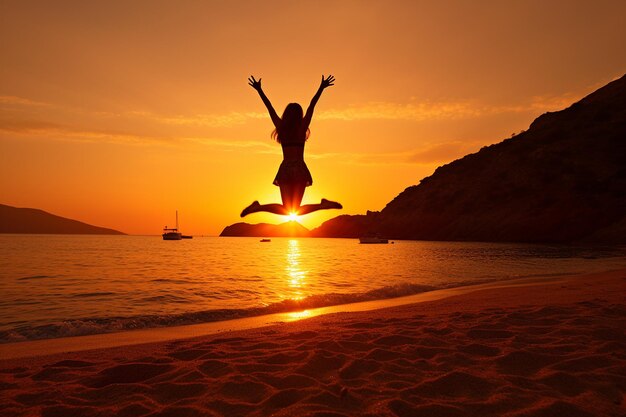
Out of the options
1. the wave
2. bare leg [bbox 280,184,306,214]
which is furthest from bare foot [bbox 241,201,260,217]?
the wave

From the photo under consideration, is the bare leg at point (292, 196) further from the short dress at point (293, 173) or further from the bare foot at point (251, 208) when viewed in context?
the bare foot at point (251, 208)

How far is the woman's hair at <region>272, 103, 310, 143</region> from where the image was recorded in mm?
5441

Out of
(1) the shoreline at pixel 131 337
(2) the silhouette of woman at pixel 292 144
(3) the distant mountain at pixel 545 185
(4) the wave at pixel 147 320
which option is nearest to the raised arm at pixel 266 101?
(2) the silhouette of woman at pixel 292 144

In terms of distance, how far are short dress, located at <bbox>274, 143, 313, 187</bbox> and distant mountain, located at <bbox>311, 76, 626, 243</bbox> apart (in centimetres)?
8733

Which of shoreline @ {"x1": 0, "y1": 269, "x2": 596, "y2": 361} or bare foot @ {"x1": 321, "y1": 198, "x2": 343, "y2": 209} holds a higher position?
bare foot @ {"x1": 321, "y1": 198, "x2": 343, "y2": 209}

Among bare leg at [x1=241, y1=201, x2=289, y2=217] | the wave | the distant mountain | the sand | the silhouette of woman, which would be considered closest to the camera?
the sand

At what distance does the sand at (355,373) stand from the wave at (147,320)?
3.09 metres

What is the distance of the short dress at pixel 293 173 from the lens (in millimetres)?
5500

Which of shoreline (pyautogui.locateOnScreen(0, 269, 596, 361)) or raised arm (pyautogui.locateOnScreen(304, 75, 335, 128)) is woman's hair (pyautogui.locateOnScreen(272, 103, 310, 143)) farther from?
shoreline (pyautogui.locateOnScreen(0, 269, 596, 361))

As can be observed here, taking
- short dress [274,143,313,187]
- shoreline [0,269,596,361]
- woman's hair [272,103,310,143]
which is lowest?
shoreline [0,269,596,361]

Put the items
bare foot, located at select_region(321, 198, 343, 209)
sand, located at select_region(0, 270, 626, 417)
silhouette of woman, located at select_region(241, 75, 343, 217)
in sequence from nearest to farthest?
sand, located at select_region(0, 270, 626, 417) → silhouette of woman, located at select_region(241, 75, 343, 217) → bare foot, located at select_region(321, 198, 343, 209)

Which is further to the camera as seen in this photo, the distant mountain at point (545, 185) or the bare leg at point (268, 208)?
the distant mountain at point (545, 185)

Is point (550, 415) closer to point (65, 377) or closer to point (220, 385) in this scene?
point (220, 385)

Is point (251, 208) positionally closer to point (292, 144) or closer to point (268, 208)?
point (268, 208)
